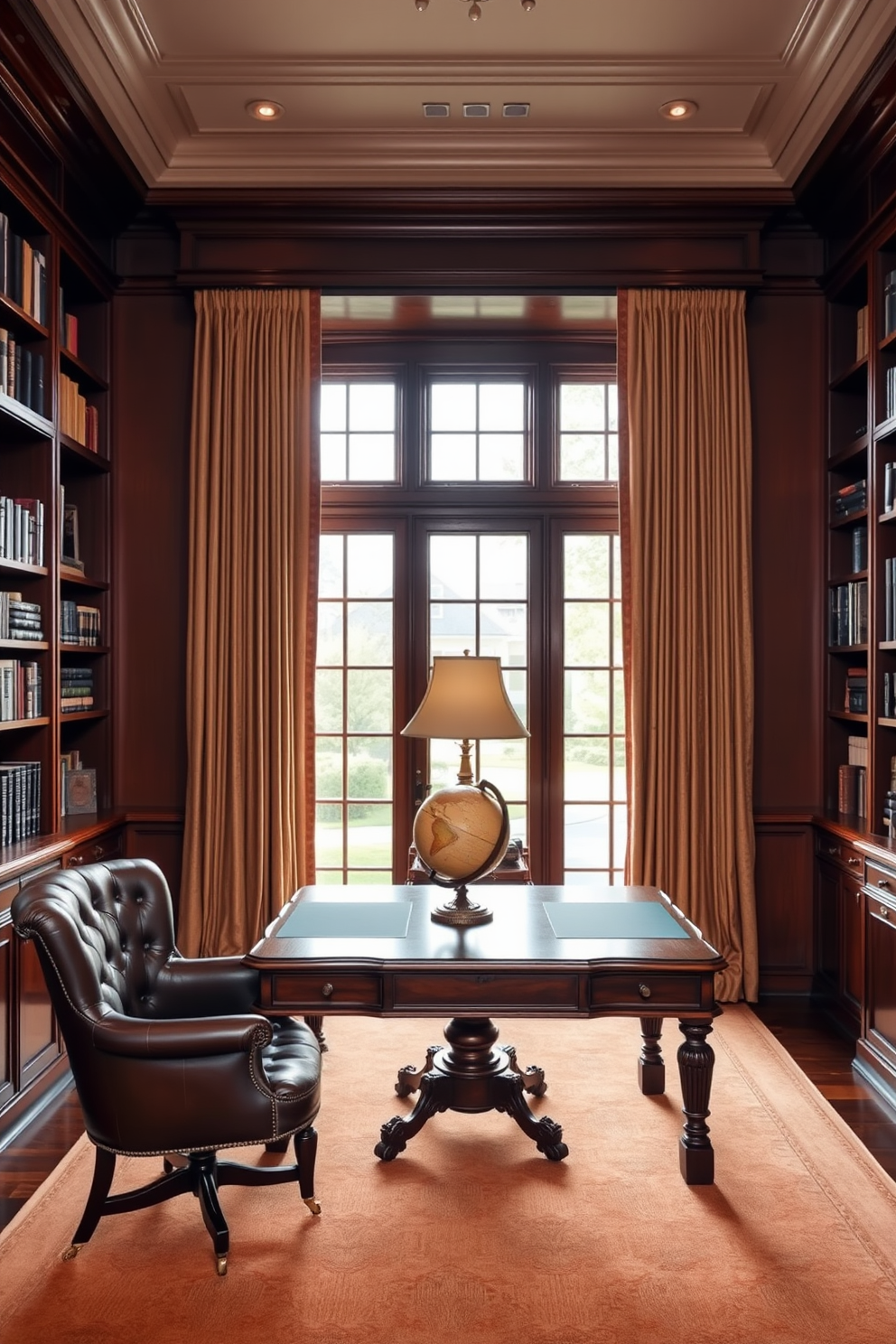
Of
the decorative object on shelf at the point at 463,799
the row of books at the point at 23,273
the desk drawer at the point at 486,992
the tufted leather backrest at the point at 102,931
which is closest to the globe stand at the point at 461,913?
the decorative object on shelf at the point at 463,799

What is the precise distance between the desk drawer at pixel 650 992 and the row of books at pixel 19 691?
7.58 ft

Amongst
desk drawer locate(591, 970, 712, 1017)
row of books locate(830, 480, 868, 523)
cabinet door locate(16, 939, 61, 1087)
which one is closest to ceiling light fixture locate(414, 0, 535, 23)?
row of books locate(830, 480, 868, 523)

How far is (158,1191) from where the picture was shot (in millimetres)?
2732

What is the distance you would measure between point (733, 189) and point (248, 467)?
8.51ft

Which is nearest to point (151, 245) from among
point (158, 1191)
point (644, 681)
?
point (644, 681)

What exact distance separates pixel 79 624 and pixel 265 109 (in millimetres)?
2351

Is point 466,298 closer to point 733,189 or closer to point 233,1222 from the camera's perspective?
point 733,189

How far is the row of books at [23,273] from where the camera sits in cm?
364

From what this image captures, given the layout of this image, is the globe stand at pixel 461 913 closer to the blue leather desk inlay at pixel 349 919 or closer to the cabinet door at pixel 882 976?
the blue leather desk inlay at pixel 349 919

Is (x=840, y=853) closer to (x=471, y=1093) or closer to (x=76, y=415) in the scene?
(x=471, y=1093)

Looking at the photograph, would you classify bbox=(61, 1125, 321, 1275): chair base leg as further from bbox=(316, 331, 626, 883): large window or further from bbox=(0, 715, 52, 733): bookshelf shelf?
bbox=(316, 331, 626, 883): large window

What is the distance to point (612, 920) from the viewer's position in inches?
129

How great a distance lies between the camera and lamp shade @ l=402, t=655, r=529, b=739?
3178 millimetres

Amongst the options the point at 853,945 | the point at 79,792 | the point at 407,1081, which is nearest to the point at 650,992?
the point at 407,1081
